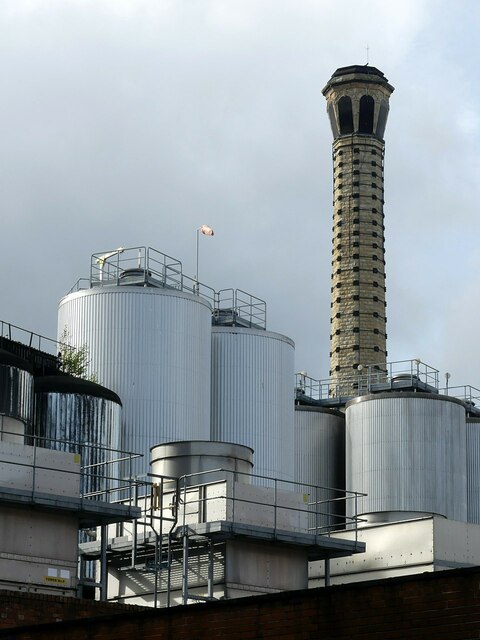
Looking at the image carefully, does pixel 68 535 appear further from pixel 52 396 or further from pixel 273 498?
pixel 52 396

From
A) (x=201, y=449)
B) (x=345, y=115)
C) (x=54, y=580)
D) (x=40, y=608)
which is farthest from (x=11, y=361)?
(x=345, y=115)

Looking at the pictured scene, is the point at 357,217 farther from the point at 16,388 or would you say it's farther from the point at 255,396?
the point at 16,388

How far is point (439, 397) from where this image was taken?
63406mm

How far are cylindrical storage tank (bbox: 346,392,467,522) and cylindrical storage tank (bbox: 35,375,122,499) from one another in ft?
61.8

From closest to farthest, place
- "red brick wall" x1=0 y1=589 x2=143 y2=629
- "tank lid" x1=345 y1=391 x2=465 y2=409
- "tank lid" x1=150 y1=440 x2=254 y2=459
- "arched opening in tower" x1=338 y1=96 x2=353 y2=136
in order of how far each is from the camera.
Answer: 1. "red brick wall" x1=0 y1=589 x2=143 y2=629
2. "tank lid" x1=150 y1=440 x2=254 y2=459
3. "tank lid" x1=345 y1=391 x2=465 y2=409
4. "arched opening in tower" x1=338 y1=96 x2=353 y2=136

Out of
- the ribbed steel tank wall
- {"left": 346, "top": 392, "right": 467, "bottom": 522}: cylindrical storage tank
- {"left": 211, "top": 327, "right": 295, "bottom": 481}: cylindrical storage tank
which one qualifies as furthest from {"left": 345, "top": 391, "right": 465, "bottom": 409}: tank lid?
{"left": 211, "top": 327, "right": 295, "bottom": 481}: cylindrical storage tank

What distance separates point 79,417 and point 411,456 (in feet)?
68.5

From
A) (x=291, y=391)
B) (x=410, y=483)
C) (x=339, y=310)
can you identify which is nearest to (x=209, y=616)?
(x=291, y=391)

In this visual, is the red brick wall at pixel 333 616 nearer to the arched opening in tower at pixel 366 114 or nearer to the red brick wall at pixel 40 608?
the red brick wall at pixel 40 608

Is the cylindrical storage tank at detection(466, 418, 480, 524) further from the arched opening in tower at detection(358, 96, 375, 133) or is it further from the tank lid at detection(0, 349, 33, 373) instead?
the arched opening in tower at detection(358, 96, 375, 133)

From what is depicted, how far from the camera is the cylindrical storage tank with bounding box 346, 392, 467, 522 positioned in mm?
62375

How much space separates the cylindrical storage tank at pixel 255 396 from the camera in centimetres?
5678

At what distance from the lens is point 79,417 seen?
4631cm

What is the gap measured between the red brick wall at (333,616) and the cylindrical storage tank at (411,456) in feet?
137
